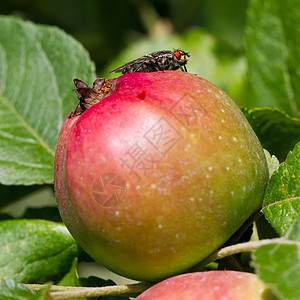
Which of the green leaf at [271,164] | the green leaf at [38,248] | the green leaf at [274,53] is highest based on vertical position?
the green leaf at [274,53]

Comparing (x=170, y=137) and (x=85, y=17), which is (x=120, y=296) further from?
(x=85, y=17)

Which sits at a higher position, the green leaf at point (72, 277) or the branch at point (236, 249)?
the branch at point (236, 249)

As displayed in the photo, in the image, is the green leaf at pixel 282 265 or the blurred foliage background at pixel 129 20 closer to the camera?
the green leaf at pixel 282 265

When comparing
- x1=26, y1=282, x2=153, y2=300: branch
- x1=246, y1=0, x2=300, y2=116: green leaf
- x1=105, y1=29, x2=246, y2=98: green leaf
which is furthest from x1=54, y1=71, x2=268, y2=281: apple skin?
x1=105, y1=29, x2=246, y2=98: green leaf

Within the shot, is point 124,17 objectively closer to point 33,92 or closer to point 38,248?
point 33,92

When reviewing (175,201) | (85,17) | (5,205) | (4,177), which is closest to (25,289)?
(175,201)

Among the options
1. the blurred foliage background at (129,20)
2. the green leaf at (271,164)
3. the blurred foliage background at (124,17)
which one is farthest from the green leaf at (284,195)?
the blurred foliage background at (124,17)

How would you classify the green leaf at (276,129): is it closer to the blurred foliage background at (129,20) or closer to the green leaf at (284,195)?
the green leaf at (284,195)
